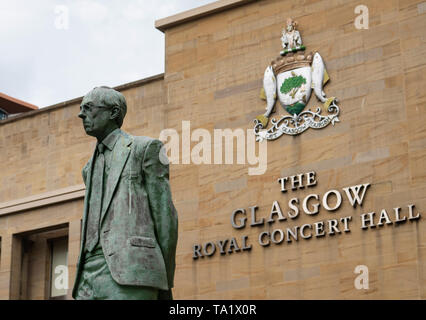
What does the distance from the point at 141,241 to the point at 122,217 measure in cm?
31

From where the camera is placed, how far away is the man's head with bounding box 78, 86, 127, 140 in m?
12.1

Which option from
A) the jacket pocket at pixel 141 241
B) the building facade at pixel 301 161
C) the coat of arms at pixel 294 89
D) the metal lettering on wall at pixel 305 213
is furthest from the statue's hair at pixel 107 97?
the coat of arms at pixel 294 89

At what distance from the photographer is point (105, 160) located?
478 inches

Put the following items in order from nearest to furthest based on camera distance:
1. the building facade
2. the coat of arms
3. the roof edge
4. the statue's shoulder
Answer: the statue's shoulder → the building facade → the coat of arms → the roof edge

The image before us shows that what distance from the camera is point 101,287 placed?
11391 mm

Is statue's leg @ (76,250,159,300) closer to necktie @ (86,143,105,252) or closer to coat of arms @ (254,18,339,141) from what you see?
necktie @ (86,143,105,252)

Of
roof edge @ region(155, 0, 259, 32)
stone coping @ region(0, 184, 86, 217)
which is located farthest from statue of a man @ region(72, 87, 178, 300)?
stone coping @ region(0, 184, 86, 217)

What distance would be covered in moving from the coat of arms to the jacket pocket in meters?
13.7

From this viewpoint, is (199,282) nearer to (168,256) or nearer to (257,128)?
(257,128)

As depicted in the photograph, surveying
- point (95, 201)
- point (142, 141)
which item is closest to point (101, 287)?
point (95, 201)

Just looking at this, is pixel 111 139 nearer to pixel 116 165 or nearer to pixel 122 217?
pixel 116 165

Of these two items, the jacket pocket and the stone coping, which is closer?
the jacket pocket

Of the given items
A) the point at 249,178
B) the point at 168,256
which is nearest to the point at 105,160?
the point at 168,256

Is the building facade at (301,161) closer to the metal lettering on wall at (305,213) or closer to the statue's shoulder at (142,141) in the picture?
the metal lettering on wall at (305,213)
